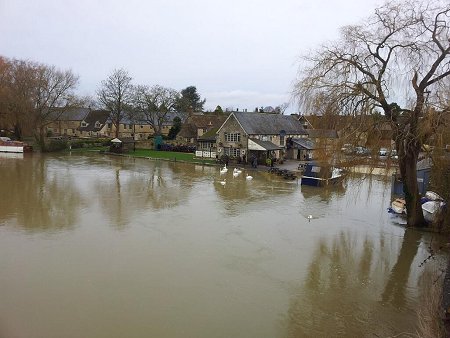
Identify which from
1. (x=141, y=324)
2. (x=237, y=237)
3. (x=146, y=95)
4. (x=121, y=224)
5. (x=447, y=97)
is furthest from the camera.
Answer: (x=146, y=95)

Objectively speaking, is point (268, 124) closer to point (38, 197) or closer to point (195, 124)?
point (195, 124)

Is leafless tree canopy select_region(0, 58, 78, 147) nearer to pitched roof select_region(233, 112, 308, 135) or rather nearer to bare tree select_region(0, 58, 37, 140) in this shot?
bare tree select_region(0, 58, 37, 140)

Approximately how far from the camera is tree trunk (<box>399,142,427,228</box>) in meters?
15.9

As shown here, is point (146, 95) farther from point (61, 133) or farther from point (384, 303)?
point (384, 303)

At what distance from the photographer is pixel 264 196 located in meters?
24.6

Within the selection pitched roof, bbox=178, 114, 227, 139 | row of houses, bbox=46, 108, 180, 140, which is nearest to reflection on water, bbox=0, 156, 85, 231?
pitched roof, bbox=178, 114, 227, 139

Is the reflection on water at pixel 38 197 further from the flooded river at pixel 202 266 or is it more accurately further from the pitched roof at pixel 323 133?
the pitched roof at pixel 323 133

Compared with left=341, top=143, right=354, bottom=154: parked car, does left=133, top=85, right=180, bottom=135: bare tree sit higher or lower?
higher

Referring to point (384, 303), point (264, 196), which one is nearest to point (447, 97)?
point (384, 303)

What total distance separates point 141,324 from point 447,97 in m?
13.1

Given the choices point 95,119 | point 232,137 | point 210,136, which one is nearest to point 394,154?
point 232,137

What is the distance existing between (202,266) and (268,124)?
105 feet

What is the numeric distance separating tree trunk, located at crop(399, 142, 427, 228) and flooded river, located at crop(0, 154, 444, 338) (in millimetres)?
873

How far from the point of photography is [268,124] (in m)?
43.4
